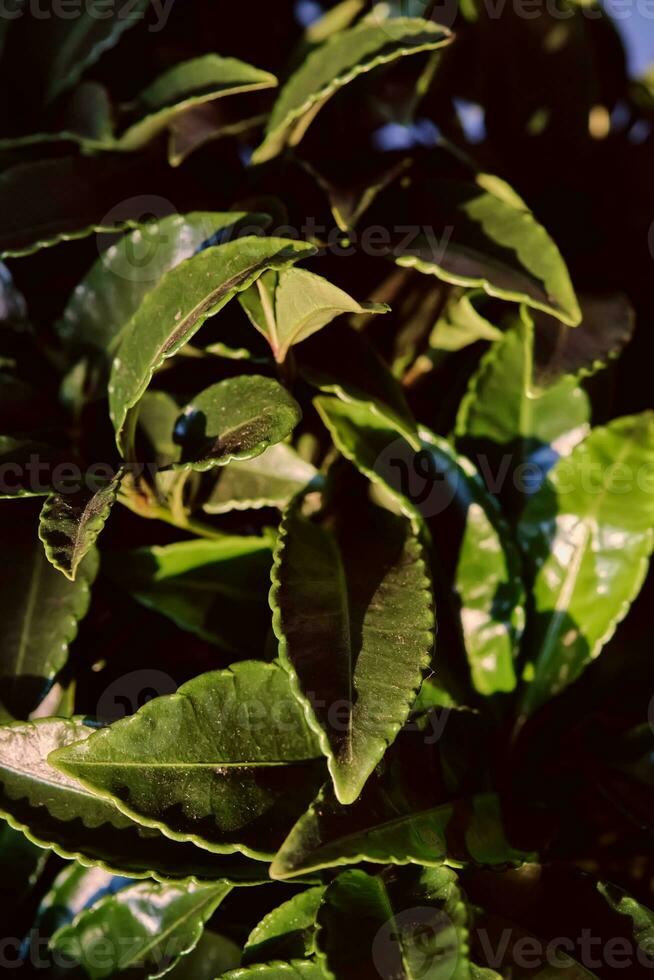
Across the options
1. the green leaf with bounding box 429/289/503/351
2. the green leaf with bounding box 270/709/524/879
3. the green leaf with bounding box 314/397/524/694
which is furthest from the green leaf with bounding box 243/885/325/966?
the green leaf with bounding box 429/289/503/351

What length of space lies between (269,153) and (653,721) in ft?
1.93

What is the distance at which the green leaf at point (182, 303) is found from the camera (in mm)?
610

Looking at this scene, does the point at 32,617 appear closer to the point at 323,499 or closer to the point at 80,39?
the point at 323,499

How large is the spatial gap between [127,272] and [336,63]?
0.82 feet

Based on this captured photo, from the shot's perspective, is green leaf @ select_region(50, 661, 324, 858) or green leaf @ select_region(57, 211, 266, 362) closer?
green leaf @ select_region(50, 661, 324, 858)

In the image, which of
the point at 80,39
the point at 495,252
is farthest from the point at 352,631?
the point at 80,39

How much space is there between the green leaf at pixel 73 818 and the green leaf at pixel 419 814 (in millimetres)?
97

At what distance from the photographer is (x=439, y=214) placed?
2.72ft

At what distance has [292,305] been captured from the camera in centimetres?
66

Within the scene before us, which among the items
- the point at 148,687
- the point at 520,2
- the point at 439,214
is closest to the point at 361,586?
the point at 148,687

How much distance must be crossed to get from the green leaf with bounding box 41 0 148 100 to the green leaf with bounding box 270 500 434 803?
478 millimetres

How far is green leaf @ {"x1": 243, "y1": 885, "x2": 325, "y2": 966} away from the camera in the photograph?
69cm

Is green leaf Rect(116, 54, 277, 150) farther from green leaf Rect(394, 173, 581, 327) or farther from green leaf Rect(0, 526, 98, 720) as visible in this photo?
green leaf Rect(0, 526, 98, 720)

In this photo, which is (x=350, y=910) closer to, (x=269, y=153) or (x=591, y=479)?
(x=591, y=479)
